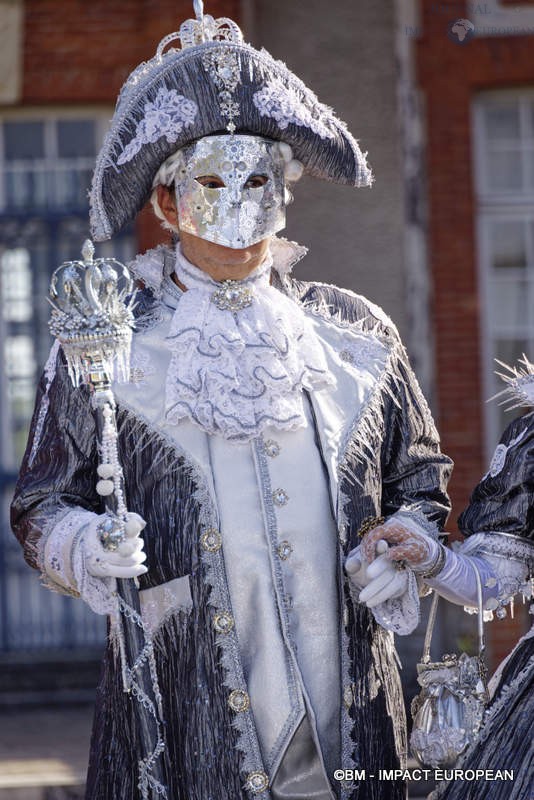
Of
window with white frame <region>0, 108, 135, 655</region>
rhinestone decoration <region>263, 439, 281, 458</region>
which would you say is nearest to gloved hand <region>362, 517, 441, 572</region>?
rhinestone decoration <region>263, 439, 281, 458</region>

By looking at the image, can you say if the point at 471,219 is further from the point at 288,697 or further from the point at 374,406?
the point at 288,697

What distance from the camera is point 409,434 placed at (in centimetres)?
383

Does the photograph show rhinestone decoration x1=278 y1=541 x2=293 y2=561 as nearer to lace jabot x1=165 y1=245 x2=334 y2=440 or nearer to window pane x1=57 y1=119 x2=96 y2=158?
lace jabot x1=165 y1=245 x2=334 y2=440

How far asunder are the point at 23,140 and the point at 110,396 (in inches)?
162

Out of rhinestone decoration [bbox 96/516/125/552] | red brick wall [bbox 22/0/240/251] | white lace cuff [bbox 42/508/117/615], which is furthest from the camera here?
red brick wall [bbox 22/0/240/251]

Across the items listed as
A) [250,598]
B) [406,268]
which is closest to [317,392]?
[250,598]

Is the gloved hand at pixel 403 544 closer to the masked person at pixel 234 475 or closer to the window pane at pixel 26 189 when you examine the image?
the masked person at pixel 234 475

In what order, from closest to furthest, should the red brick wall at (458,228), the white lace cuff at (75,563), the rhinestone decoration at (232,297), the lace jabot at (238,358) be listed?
the white lace cuff at (75,563)
the lace jabot at (238,358)
the rhinestone decoration at (232,297)
the red brick wall at (458,228)

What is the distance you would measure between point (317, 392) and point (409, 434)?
0.24 metres

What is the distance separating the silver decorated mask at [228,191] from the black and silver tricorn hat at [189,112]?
38mm

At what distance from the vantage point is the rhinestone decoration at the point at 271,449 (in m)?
3.65

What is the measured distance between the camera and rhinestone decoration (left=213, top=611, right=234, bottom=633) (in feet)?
11.7

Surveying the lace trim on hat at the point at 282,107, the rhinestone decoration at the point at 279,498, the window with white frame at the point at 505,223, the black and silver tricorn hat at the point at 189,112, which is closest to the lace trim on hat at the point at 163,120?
the black and silver tricorn hat at the point at 189,112

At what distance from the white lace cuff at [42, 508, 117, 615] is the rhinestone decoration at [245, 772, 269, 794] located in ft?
1.49
